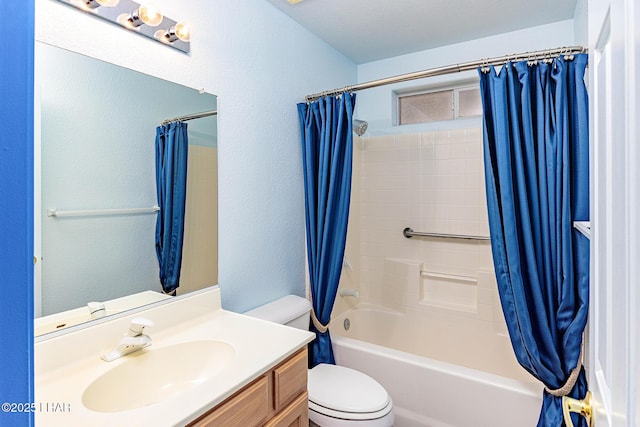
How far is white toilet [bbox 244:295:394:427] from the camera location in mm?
1468

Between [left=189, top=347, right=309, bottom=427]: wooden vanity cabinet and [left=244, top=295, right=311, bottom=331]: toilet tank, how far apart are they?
1.69 ft

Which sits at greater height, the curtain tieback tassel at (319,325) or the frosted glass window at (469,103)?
the frosted glass window at (469,103)

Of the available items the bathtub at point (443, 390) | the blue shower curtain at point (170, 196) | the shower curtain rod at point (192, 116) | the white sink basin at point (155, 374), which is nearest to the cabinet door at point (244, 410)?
the white sink basin at point (155, 374)

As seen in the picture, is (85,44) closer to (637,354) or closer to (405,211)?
(637,354)

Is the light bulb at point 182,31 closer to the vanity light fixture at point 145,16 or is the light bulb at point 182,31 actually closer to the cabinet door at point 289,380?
the vanity light fixture at point 145,16

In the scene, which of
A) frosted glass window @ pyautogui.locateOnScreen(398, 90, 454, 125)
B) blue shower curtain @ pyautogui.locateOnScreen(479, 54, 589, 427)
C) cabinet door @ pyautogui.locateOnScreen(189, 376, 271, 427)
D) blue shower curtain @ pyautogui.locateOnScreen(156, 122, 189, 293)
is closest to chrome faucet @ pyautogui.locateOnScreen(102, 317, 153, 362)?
blue shower curtain @ pyautogui.locateOnScreen(156, 122, 189, 293)

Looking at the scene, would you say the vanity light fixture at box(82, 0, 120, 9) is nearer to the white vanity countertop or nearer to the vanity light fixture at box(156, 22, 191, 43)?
the vanity light fixture at box(156, 22, 191, 43)

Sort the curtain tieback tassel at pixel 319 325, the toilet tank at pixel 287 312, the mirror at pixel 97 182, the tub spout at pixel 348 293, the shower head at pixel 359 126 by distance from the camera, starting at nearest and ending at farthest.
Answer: the mirror at pixel 97 182
the toilet tank at pixel 287 312
the curtain tieback tassel at pixel 319 325
the shower head at pixel 359 126
the tub spout at pixel 348 293

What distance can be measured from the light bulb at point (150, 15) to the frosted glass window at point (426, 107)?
200 cm

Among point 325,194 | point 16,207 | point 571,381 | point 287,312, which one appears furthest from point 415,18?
point 16,207

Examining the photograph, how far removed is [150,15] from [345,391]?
1.78 meters

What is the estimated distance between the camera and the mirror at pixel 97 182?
1.09 metres

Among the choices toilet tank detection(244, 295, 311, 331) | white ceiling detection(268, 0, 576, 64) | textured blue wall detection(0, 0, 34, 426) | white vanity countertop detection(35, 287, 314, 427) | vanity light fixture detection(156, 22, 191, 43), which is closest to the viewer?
textured blue wall detection(0, 0, 34, 426)

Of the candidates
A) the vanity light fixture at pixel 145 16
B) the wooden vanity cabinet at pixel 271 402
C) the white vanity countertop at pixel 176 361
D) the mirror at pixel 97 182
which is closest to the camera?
the white vanity countertop at pixel 176 361
